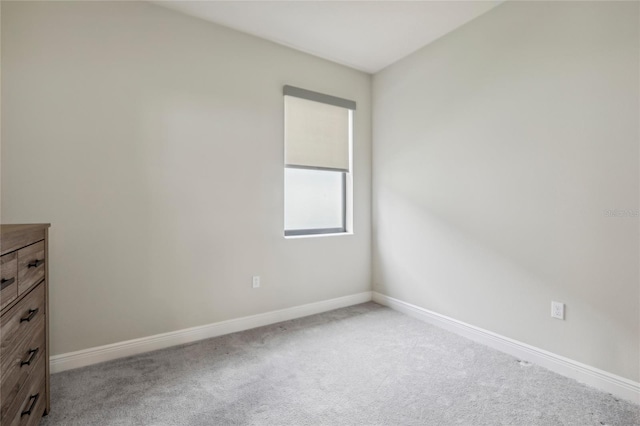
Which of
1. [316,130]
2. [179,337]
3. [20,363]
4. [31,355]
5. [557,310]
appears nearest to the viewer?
[20,363]

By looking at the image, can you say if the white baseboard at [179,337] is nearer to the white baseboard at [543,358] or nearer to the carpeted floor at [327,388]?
the carpeted floor at [327,388]

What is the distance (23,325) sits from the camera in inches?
52.9

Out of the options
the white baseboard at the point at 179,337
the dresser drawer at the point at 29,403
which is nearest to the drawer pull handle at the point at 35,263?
the dresser drawer at the point at 29,403

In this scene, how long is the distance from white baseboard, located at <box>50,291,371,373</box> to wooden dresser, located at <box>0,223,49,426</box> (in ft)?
1.79

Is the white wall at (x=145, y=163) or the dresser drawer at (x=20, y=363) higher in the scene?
the white wall at (x=145, y=163)

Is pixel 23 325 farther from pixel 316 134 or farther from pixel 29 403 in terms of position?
pixel 316 134

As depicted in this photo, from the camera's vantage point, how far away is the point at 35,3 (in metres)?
2.00

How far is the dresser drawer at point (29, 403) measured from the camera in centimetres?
117

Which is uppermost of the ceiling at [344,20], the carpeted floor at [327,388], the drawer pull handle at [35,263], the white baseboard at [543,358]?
the ceiling at [344,20]

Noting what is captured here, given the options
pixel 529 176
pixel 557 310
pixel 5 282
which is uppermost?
pixel 529 176

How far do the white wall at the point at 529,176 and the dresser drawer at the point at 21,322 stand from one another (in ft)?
9.32

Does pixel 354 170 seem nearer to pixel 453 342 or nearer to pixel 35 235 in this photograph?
pixel 453 342

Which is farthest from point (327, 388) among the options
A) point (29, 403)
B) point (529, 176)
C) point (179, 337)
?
point (529, 176)

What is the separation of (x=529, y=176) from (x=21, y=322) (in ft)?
9.96
